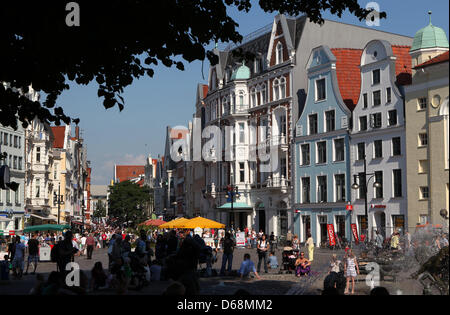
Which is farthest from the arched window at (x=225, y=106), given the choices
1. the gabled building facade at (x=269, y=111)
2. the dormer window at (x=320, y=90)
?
the dormer window at (x=320, y=90)

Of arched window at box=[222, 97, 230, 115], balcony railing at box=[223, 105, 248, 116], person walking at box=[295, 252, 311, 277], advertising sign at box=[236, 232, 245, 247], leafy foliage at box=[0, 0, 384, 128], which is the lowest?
person walking at box=[295, 252, 311, 277]

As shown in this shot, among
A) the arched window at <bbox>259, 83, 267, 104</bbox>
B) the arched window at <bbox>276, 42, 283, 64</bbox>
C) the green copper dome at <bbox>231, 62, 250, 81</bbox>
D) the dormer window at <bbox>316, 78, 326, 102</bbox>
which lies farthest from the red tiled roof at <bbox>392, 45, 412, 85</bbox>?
the green copper dome at <bbox>231, 62, 250, 81</bbox>

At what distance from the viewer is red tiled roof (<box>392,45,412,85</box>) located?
4934 centimetres

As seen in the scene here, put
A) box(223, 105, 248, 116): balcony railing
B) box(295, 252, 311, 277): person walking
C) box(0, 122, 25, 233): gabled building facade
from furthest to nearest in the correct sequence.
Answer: box(0, 122, 25, 233): gabled building facade
box(223, 105, 248, 116): balcony railing
box(295, 252, 311, 277): person walking

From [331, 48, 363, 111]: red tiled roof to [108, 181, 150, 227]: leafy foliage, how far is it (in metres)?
61.8

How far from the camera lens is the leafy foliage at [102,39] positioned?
37.9 ft

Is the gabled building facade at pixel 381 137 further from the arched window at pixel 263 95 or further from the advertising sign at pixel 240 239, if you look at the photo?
the arched window at pixel 263 95

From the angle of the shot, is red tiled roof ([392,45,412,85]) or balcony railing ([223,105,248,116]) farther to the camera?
balcony railing ([223,105,248,116])

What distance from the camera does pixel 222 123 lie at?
229 ft

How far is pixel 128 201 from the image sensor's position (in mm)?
112875

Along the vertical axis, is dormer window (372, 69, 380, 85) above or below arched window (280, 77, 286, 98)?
below

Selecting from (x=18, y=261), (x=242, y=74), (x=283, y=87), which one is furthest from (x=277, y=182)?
(x=18, y=261)

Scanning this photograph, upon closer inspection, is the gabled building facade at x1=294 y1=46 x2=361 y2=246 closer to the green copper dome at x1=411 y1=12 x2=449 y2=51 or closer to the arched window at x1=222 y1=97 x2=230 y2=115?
the green copper dome at x1=411 y1=12 x2=449 y2=51
